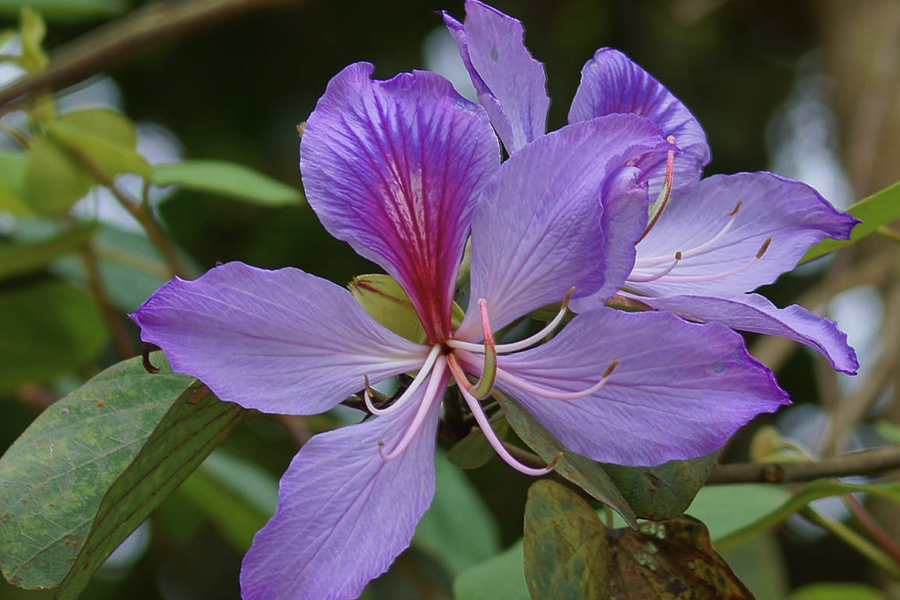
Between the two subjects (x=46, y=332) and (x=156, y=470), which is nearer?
(x=156, y=470)

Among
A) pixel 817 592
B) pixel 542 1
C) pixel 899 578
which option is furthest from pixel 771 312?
pixel 542 1

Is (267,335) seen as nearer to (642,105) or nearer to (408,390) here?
(408,390)

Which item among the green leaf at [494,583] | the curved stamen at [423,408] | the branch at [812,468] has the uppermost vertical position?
the curved stamen at [423,408]

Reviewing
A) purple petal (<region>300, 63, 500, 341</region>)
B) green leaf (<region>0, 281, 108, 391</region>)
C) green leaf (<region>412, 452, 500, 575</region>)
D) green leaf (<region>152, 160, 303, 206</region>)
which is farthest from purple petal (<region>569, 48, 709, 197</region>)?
green leaf (<region>0, 281, 108, 391</region>)

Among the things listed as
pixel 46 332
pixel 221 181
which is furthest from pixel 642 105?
pixel 46 332

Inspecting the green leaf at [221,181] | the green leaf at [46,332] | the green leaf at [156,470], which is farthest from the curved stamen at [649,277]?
the green leaf at [46,332]

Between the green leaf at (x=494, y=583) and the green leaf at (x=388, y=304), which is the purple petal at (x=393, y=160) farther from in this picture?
the green leaf at (x=494, y=583)
